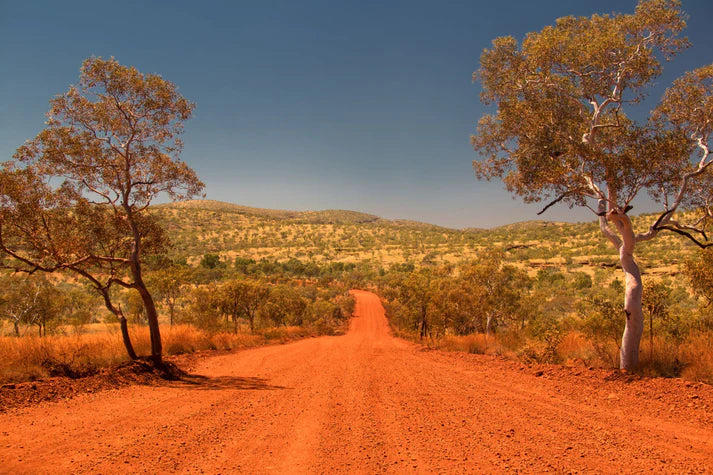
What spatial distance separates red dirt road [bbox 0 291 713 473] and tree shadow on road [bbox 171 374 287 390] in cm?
5

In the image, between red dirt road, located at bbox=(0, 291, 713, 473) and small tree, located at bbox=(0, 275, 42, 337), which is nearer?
red dirt road, located at bbox=(0, 291, 713, 473)

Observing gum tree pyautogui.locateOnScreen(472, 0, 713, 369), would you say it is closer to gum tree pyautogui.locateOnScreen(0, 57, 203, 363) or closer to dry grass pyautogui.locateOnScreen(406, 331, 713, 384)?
dry grass pyautogui.locateOnScreen(406, 331, 713, 384)

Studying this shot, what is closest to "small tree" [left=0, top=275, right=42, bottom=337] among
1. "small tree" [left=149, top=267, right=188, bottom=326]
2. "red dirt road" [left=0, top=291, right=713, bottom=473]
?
"small tree" [left=149, top=267, right=188, bottom=326]

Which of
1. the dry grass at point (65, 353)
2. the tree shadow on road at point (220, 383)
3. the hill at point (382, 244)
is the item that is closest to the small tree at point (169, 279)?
the dry grass at point (65, 353)

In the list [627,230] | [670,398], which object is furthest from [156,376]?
[627,230]

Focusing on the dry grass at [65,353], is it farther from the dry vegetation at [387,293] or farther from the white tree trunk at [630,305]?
the white tree trunk at [630,305]

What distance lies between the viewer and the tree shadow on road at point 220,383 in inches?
347

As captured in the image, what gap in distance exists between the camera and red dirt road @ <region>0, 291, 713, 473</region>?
448 centimetres

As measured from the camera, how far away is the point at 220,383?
9.35 metres

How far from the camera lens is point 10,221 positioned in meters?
8.03

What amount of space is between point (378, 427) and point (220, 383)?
539cm

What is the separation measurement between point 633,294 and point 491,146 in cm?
581

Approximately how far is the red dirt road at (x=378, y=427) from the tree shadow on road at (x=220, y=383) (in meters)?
0.05

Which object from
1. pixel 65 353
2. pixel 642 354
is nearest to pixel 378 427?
pixel 642 354
